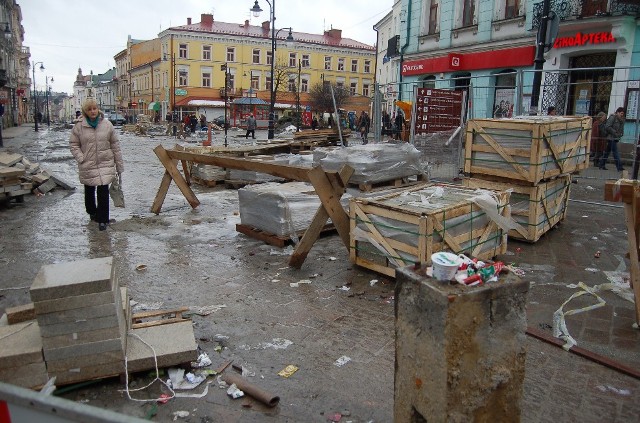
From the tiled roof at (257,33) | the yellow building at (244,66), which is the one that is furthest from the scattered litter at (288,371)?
the tiled roof at (257,33)

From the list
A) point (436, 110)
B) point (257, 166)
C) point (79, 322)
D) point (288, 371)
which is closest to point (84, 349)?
point (79, 322)

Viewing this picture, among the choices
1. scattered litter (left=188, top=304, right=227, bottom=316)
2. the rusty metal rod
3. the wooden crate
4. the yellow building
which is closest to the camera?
the rusty metal rod

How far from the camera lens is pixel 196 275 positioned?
5.29 meters

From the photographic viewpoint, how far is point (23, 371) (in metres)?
3.01

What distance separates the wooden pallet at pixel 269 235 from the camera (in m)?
6.28

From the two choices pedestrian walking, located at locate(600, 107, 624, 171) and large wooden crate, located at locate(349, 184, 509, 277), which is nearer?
large wooden crate, located at locate(349, 184, 509, 277)

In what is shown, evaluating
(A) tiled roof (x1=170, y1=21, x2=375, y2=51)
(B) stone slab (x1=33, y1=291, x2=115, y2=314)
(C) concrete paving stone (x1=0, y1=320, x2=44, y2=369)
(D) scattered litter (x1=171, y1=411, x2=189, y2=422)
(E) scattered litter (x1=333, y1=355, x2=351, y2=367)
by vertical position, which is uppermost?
(A) tiled roof (x1=170, y1=21, x2=375, y2=51)

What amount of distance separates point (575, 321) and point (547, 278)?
112 cm

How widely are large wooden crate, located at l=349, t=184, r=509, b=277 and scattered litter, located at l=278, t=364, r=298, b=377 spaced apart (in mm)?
1761

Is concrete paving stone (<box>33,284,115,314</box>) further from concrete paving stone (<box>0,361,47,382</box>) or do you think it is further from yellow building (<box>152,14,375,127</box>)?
yellow building (<box>152,14,375,127</box>)

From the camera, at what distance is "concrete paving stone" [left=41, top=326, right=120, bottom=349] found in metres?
3.00

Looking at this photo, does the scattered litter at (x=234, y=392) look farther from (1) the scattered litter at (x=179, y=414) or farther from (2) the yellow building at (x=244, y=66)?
(2) the yellow building at (x=244, y=66)

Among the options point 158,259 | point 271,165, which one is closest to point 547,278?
point 271,165

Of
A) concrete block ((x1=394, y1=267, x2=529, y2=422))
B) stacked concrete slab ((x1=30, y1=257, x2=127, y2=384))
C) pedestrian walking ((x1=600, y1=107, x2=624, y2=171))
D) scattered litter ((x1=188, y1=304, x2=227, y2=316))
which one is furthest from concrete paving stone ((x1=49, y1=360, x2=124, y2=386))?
pedestrian walking ((x1=600, y1=107, x2=624, y2=171))
